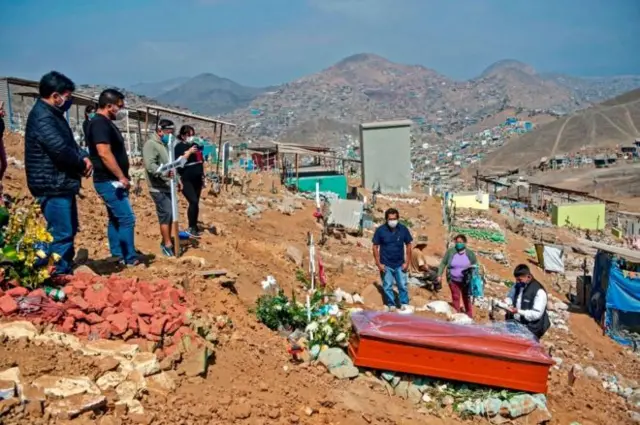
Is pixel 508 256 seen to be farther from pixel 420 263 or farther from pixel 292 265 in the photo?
pixel 292 265

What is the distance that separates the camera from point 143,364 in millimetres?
3611

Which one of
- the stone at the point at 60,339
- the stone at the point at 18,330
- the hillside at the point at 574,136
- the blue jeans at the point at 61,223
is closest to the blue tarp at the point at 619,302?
the blue jeans at the point at 61,223

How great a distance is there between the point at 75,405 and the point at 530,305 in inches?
168

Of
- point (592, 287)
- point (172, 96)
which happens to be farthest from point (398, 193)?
point (172, 96)

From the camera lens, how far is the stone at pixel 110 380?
3.36m

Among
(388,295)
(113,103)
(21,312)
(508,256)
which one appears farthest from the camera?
(508,256)

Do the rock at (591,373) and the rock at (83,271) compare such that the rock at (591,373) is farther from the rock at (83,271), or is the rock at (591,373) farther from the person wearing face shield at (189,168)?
the rock at (83,271)

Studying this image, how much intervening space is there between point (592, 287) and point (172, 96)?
661ft

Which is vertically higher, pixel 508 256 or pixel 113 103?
pixel 113 103

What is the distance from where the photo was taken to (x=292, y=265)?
844 cm

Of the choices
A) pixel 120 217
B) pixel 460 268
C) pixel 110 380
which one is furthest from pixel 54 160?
pixel 460 268

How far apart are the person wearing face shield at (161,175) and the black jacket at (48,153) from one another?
153 cm

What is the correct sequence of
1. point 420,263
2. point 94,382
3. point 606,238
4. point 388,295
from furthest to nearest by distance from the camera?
point 606,238 → point 420,263 → point 388,295 → point 94,382

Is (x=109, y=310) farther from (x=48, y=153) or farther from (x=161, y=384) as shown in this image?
(x=48, y=153)
